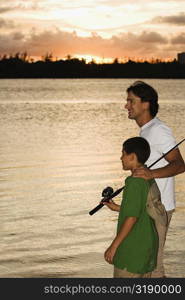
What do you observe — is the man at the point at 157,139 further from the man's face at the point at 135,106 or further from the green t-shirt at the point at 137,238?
the green t-shirt at the point at 137,238

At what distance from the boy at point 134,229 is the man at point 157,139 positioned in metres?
0.27

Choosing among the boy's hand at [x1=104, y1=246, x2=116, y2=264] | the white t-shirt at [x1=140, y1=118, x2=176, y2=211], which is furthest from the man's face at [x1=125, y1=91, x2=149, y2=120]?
the boy's hand at [x1=104, y1=246, x2=116, y2=264]

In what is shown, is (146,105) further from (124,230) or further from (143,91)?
(124,230)

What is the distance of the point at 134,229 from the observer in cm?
490

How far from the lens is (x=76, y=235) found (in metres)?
10.5

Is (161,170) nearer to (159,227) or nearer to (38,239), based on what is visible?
(159,227)

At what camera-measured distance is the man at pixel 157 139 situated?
17.3 ft

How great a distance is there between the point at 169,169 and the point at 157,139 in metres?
0.23

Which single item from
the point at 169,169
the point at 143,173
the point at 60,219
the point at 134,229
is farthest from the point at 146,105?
the point at 60,219

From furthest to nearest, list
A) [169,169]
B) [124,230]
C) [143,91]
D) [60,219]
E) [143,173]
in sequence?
[60,219] → [143,91] → [169,169] → [143,173] → [124,230]

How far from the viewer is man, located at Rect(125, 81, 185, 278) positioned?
17.3 feet

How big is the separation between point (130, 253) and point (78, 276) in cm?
360

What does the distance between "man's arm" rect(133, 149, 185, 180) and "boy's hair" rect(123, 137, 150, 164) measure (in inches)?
3.0

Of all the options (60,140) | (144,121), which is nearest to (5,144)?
(60,140)
